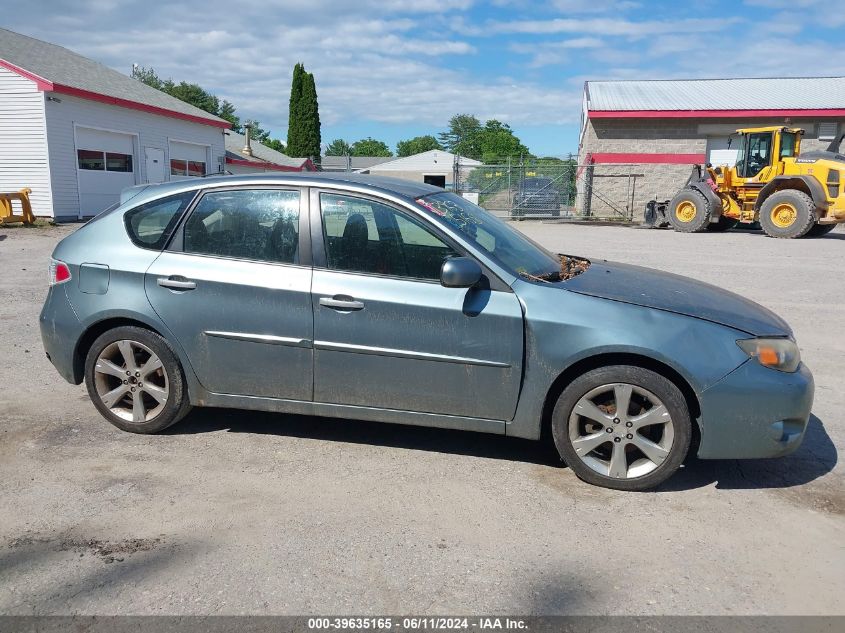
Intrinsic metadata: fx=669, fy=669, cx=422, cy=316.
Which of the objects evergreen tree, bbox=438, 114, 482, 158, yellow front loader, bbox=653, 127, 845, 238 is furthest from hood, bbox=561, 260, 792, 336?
evergreen tree, bbox=438, 114, 482, 158

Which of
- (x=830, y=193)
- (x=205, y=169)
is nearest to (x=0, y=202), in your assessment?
(x=205, y=169)

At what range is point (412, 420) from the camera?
3.91 meters

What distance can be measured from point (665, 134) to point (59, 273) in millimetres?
30047

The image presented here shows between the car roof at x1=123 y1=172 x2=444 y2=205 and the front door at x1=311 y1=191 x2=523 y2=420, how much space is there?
0.43ft

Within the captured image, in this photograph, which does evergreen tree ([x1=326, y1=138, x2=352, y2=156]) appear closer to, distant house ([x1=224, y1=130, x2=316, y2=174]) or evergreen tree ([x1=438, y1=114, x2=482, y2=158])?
evergreen tree ([x1=438, y1=114, x2=482, y2=158])

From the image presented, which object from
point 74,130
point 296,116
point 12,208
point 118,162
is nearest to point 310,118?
point 296,116

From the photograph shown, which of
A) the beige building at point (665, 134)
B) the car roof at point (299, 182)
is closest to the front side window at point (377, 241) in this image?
the car roof at point (299, 182)

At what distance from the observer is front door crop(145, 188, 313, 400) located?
398 cm

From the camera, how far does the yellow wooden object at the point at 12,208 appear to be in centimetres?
1762

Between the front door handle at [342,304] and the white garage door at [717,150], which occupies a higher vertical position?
the white garage door at [717,150]

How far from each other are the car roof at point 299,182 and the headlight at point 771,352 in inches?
81.9

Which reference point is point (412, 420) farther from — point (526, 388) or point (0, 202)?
point (0, 202)

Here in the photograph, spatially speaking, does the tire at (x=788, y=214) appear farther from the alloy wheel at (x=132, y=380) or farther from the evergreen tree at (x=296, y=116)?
the evergreen tree at (x=296, y=116)

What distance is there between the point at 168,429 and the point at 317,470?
123 centimetres
